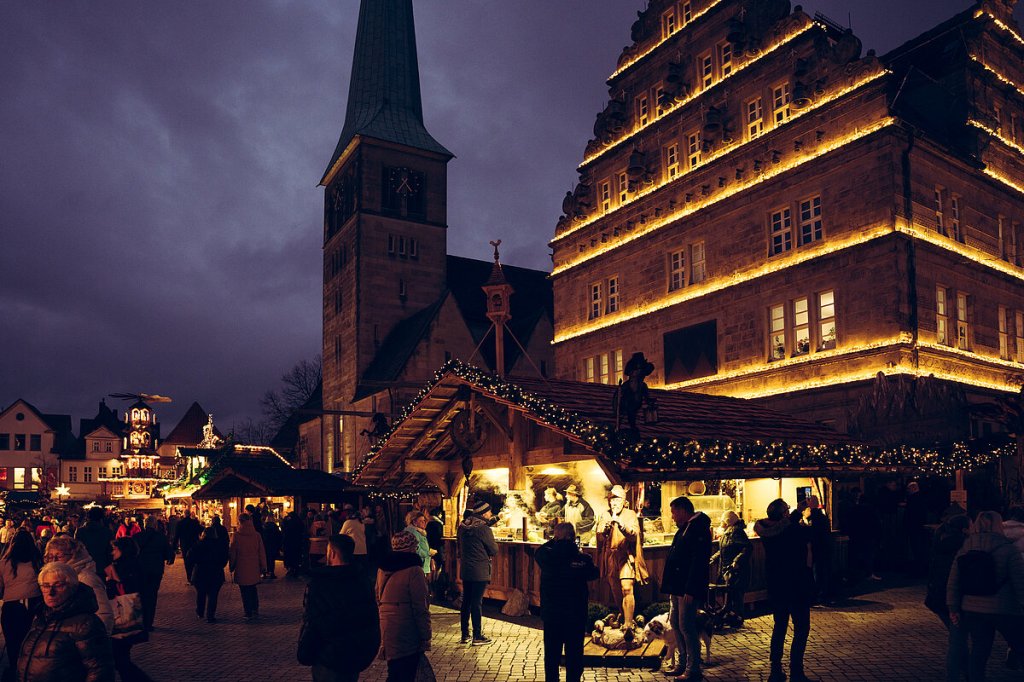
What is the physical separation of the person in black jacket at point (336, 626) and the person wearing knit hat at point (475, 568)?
6.16 meters

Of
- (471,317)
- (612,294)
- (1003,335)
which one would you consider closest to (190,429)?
(471,317)

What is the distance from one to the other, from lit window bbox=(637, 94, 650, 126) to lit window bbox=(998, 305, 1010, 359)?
42.6 feet

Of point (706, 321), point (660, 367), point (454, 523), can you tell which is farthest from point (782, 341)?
point (454, 523)

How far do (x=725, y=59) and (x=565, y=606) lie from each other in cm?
2391

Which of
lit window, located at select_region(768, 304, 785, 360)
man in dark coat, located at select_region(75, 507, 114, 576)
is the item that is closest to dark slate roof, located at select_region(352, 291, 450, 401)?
lit window, located at select_region(768, 304, 785, 360)

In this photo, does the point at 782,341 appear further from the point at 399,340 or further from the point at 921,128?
the point at 399,340

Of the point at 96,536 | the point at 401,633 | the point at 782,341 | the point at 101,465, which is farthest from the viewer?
the point at 101,465

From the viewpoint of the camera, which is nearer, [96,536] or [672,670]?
[672,670]

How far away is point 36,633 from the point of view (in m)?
4.97

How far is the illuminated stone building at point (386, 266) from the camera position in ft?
164

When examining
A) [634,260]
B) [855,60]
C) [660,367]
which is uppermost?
[855,60]

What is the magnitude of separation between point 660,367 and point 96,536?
64.0ft

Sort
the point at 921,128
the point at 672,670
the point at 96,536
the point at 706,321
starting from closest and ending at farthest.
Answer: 1. the point at 672,670
2. the point at 96,536
3. the point at 921,128
4. the point at 706,321

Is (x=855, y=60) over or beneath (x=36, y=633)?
over
